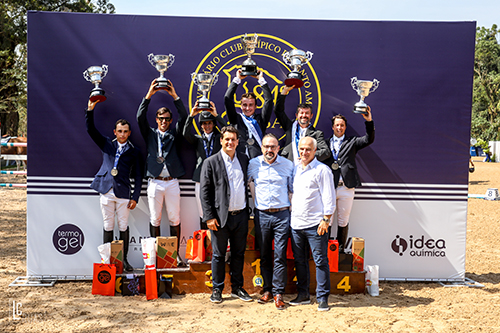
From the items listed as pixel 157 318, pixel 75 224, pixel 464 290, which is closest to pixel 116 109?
pixel 75 224

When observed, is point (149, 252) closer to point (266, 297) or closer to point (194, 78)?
point (266, 297)

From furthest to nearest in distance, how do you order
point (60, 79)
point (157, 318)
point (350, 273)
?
point (60, 79)
point (350, 273)
point (157, 318)

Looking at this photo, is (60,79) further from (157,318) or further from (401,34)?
(401,34)

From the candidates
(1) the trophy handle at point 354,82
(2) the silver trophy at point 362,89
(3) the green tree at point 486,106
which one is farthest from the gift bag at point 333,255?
(3) the green tree at point 486,106

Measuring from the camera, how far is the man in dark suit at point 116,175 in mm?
5012

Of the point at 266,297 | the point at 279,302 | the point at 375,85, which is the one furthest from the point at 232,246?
the point at 375,85

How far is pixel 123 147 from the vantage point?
5090 mm

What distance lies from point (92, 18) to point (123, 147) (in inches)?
65.1

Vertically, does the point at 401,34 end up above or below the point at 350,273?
above

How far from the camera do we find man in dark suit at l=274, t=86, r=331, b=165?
4.96m

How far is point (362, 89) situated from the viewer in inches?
199

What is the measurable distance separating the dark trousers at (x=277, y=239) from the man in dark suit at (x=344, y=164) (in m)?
1.02

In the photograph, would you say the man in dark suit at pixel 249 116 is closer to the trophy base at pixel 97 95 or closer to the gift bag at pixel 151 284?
the trophy base at pixel 97 95

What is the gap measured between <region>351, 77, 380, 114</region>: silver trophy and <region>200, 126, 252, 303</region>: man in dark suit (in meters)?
1.46
